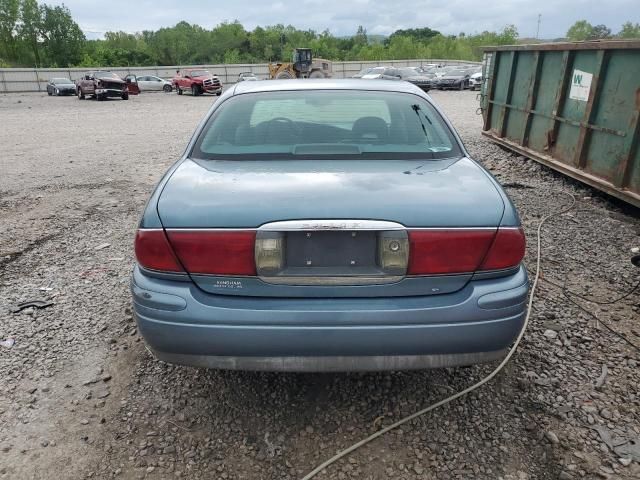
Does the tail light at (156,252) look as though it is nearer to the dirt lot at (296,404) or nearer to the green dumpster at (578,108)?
the dirt lot at (296,404)

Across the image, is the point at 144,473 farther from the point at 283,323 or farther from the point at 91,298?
the point at 91,298

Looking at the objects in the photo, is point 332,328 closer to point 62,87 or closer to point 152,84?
point 62,87

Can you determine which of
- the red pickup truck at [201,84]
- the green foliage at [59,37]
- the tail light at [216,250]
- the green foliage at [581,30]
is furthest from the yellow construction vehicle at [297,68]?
the green foliage at [581,30]

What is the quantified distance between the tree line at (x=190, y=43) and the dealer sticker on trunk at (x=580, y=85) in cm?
5760

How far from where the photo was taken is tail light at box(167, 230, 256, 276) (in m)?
1.99

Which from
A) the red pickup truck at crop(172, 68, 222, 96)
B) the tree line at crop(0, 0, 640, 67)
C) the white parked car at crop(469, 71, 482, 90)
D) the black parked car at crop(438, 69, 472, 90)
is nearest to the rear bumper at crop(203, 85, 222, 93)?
the red pickup truck at crop(172, 68, 222, 96)

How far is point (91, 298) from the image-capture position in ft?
12.0

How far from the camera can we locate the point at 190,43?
88000 millimetres

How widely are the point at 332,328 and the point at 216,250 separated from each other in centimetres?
58

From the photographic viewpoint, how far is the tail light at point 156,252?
2.05 meters

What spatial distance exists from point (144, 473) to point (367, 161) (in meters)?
1.83

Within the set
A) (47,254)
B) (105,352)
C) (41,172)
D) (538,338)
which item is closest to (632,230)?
(538,338)

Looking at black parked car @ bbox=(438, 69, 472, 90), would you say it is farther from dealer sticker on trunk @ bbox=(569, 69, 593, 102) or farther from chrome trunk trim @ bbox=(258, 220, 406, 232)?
chrome trunk trim @ bbox=(258, 220, 406, 232)

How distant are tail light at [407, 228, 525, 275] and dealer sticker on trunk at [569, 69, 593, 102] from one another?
495cm
